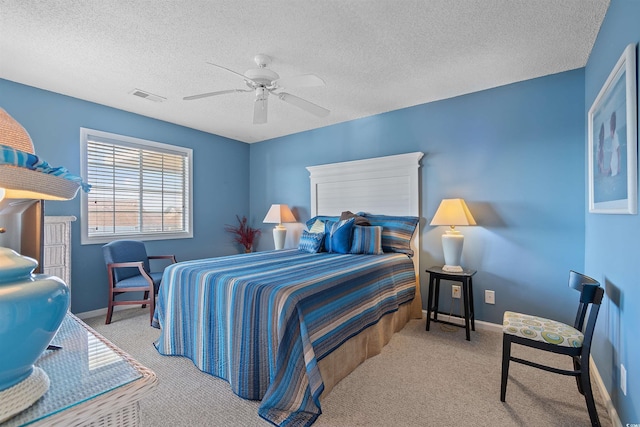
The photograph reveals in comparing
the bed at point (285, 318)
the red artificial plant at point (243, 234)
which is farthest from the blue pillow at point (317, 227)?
the red artificial plant at point (243, 234)

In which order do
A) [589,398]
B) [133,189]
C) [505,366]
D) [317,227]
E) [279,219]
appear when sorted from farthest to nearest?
[279,219] < [133,189] < [317,227] < [505,366] < [589,398]

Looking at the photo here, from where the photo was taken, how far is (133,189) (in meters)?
3.93

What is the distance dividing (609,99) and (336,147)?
300 cm

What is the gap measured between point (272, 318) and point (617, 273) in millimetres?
2062

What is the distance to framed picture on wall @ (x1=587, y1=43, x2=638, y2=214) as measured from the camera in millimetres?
1436

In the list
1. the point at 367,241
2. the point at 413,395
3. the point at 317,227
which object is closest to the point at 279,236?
the point at 317,227

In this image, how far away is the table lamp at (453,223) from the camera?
2.95 metres

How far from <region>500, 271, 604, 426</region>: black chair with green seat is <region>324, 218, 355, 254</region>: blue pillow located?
169 cm

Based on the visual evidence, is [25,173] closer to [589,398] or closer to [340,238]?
[589,398]

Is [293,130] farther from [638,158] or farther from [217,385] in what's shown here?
[638,158]

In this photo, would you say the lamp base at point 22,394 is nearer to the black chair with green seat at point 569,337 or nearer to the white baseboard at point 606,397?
the black chair with green seat at point 569,337

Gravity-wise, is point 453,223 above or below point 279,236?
above

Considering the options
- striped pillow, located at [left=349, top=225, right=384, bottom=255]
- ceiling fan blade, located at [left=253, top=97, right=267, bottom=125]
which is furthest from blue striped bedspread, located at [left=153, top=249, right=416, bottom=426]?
ceiling fan blade, located at [left=253, top=97, right=267, bottom=125]

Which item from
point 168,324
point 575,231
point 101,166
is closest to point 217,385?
point 168,324
